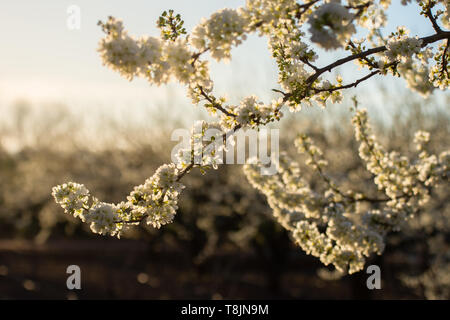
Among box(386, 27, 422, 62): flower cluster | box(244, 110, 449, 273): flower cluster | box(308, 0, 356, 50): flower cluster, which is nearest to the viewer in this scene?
box(308, 0, 356, 50): flower cluster

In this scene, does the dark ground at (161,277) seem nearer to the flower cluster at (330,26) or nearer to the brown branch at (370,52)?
the brown branch at (370,52)

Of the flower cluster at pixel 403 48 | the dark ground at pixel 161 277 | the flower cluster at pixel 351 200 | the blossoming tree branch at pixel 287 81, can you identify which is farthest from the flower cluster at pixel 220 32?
the dark ground at pixel 161 277

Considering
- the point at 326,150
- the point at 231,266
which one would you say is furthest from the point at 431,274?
the point at 231,266

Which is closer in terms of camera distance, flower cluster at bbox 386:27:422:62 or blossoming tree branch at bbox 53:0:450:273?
blossoming tree branch at bbox 53:0:450:273

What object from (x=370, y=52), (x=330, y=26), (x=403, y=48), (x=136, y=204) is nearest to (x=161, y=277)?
(x=136, y=204)

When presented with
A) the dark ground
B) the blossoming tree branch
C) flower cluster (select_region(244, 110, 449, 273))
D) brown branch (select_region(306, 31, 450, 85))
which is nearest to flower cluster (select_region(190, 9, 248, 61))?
the blossoming tree branch

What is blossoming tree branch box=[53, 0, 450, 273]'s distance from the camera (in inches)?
145

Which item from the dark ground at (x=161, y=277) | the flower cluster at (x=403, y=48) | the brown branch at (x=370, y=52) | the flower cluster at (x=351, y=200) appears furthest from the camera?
the dark ground at (x=161, y=277)

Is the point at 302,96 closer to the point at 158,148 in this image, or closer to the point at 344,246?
the point at 344,246

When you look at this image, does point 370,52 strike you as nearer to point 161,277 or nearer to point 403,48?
point 403,48

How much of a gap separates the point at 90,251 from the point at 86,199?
28.7 m

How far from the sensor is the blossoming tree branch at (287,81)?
3.69 metres

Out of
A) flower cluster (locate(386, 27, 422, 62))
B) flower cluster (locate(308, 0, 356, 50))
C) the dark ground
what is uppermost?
flower cluster (locate(386, 27, 422, 62))

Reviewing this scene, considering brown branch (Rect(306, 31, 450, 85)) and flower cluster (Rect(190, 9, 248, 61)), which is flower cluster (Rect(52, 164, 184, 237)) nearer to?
flower cluster (Rect(190, 9, 248, 61))
